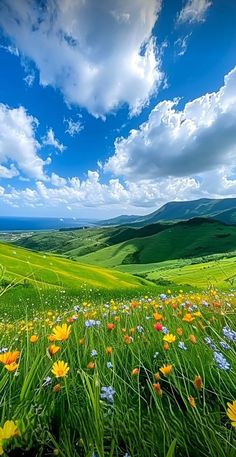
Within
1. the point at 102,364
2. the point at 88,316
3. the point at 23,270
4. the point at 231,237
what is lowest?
the point at 231,237

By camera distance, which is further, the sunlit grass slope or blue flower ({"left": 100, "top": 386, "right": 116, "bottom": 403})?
the sunlit grass slope

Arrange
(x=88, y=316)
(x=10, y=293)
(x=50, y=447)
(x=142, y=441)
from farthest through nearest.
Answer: (x=10, y=293), (x=88, y=316), (x=50, y=447), (x=142, y=441)

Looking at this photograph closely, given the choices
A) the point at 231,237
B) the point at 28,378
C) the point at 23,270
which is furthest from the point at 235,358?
the point at 231,237

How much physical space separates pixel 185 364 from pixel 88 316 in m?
2.64

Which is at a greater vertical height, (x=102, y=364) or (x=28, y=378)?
(x=28, y=378)

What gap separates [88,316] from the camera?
504 centimetres

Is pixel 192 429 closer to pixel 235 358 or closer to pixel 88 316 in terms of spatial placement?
pixel 235 358

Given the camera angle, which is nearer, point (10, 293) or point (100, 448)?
point (100, 448)

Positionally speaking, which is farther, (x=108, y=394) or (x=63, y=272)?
(x=63, y=272)

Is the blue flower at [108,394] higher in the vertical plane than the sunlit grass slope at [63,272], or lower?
higher

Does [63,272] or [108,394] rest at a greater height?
[108,394]

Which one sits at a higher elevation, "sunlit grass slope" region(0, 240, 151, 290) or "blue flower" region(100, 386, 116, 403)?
"blue flower" region(100, 386, 116, 403)

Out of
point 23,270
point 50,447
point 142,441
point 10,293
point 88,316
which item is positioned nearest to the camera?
point 142,441

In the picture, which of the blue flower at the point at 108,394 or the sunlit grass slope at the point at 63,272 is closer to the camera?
the blue flower at the point at 108,394
